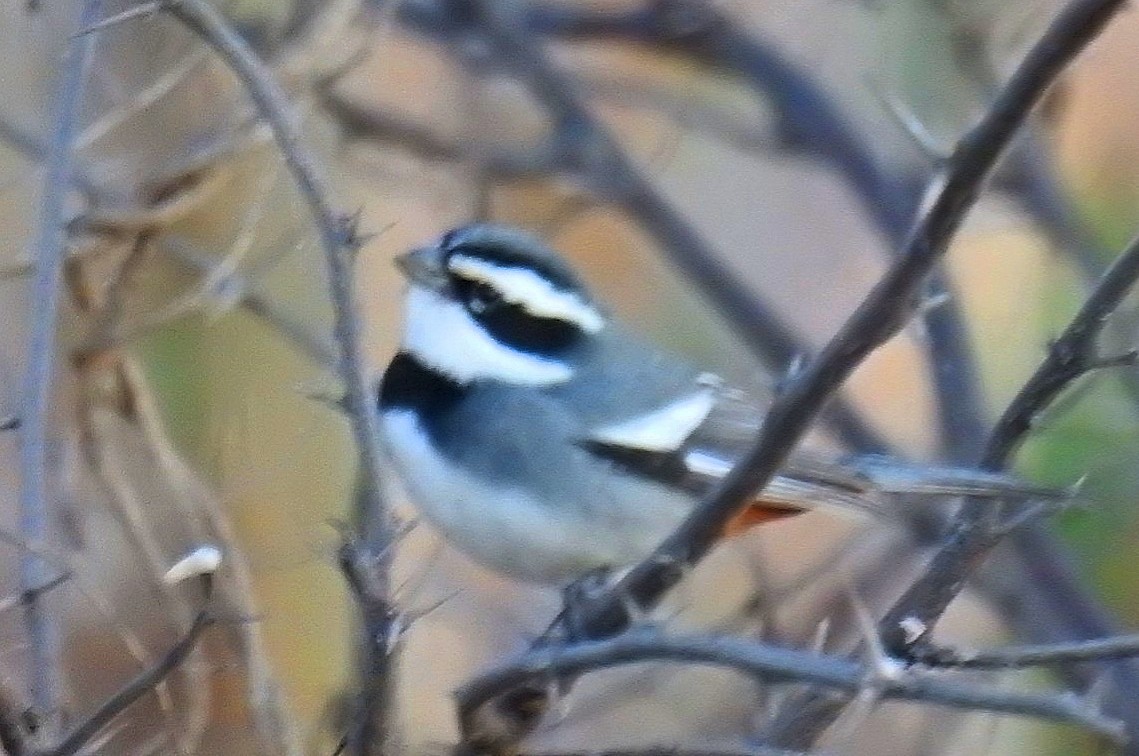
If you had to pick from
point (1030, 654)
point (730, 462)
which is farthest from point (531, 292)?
point (1030, 654)

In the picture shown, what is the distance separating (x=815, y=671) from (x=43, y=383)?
2.03 ft

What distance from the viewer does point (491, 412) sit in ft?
4.60

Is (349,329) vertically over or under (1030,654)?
over

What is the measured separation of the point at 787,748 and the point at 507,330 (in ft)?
1.65

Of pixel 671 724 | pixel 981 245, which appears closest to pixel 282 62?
pixel 671 724

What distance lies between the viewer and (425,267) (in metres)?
1.43

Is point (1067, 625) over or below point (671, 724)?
over

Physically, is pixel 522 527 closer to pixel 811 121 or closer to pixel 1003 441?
pixel 1003 441

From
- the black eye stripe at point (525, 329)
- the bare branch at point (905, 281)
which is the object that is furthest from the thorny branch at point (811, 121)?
the bare branch at point (905, 281)

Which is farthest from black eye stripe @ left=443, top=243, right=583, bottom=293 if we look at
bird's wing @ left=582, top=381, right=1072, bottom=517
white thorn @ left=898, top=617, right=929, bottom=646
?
white thorn @ left=898, top=617, right=929, bottom=646

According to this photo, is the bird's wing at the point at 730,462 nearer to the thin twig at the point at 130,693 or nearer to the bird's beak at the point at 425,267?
the bird's beak at the point at 425,267

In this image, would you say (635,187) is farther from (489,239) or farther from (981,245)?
(981,245)

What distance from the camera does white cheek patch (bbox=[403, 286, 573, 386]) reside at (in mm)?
1444

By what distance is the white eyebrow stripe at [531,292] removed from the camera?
1.43 metres
